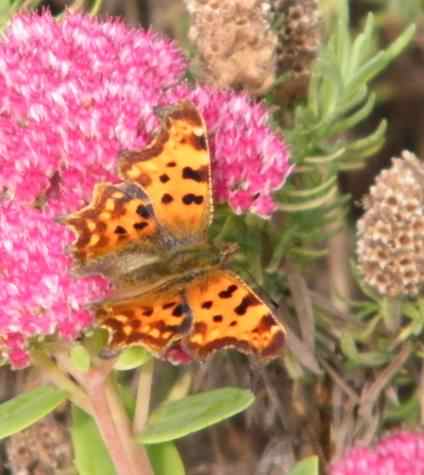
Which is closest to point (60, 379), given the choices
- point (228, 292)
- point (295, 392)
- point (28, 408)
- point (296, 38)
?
point (28, 408)

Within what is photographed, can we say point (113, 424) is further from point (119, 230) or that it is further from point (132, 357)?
point (119, 230)

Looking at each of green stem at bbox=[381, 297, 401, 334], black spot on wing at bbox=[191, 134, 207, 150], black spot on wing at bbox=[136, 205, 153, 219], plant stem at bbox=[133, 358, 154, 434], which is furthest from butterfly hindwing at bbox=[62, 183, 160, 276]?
green stem at bbox=[381, 297, 401, 334]

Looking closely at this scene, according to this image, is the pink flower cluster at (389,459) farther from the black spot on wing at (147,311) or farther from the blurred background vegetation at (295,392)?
the black spot on wing at (147,311)

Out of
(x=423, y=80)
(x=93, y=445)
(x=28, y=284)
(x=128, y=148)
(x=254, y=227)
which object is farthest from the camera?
(x=423, y=80)

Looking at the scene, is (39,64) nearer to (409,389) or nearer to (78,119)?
(78,119)

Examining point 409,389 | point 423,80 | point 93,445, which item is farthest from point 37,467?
point 423,80
